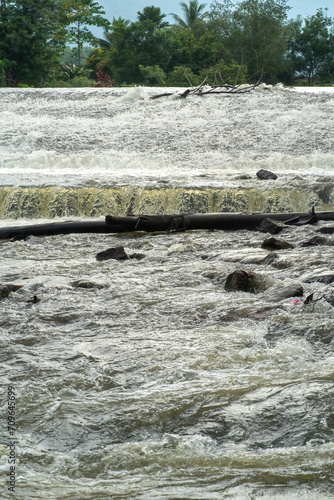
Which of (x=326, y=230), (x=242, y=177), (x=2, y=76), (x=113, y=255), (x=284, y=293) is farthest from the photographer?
(x=2, y=76)

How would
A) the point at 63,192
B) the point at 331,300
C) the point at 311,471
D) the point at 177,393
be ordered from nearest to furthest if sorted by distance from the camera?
the point at 311,471
the point at 177,393
the point at 331,300
the point at 63,192

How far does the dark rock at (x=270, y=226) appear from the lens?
22.2 ft

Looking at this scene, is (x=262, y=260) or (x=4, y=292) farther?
(x=262, y=260)

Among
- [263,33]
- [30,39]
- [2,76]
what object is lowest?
[2,76]

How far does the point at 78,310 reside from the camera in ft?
12.2

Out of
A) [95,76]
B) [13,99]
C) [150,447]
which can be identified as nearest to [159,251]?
[150,447]

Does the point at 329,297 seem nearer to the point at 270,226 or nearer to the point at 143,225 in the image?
the point at 270,226

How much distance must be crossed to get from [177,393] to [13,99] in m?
18.0

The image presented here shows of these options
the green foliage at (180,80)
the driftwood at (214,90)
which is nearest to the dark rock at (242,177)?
the driftwood at (214,90)

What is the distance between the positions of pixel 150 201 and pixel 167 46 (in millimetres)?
24702

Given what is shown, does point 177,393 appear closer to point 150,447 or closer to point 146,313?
point 150,447

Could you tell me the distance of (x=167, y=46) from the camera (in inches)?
1235

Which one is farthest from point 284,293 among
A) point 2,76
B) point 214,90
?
point 2,76

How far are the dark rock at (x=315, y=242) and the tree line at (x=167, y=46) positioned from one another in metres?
13.3
